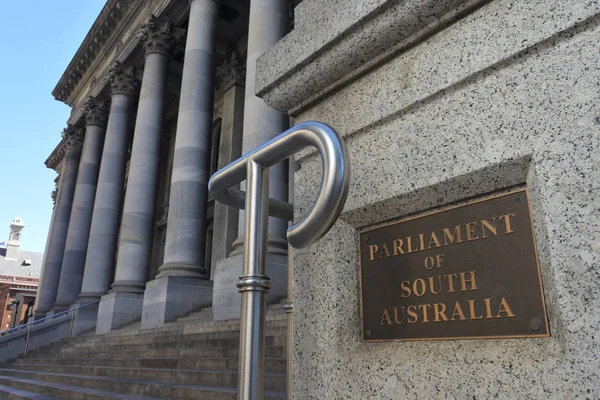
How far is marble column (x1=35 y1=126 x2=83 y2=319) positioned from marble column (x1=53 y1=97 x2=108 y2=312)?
2841mm

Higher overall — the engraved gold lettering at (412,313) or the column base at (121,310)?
the column base at (121,310)

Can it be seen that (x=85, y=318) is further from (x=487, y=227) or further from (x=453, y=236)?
A: (x=487, y=227)

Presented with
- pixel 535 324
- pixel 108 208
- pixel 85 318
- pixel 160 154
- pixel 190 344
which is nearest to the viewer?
pixel 535 324

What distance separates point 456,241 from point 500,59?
0.80 metres

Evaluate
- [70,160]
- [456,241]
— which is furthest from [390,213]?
[70,160]

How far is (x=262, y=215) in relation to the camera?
197cm

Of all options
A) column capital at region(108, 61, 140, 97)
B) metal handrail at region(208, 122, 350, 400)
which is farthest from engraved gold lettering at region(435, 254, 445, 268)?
column capital at region(108, 61, 140, 97)

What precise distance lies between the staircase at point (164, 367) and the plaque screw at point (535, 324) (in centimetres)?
368

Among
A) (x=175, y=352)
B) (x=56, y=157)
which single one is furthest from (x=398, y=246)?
(x=56, y=157)

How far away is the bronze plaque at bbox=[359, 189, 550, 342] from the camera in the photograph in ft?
5.86

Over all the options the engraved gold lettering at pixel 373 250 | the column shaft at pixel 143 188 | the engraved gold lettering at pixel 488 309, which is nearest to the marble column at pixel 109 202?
the column shaft at pixel 143 188

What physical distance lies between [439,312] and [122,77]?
23.9 metres

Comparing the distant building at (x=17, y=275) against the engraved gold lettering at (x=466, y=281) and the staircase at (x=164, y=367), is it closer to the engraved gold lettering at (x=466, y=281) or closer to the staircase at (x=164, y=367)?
the staircase at (x=164, y=367)

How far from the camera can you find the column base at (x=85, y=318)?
19.9 m
